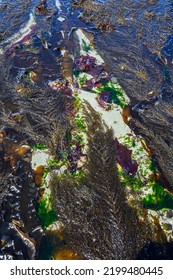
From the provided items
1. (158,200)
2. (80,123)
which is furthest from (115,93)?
(158,200)

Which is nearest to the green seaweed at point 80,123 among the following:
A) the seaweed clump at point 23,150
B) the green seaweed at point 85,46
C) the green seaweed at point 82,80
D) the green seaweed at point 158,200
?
the seaweed clump at point 23,150

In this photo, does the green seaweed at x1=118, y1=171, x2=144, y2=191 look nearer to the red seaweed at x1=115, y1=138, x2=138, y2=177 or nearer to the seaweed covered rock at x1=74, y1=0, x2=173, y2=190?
the red seaweed at x1=115, y1=138, x2=138, y2=177

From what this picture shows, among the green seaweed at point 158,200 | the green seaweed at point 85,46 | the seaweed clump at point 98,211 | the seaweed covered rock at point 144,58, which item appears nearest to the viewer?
the seaweed clump at point 98,211

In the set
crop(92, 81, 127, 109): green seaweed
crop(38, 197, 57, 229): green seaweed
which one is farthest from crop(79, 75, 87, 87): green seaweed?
crop(38, 197, 57, 229): green seaweed

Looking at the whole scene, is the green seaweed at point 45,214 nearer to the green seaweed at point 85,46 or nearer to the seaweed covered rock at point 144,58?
the seaweed covered rock at point 144,58

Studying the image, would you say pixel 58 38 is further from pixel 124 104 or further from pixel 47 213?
pixel 47 213

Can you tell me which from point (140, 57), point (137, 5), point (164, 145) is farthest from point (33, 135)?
point (137, 5)
